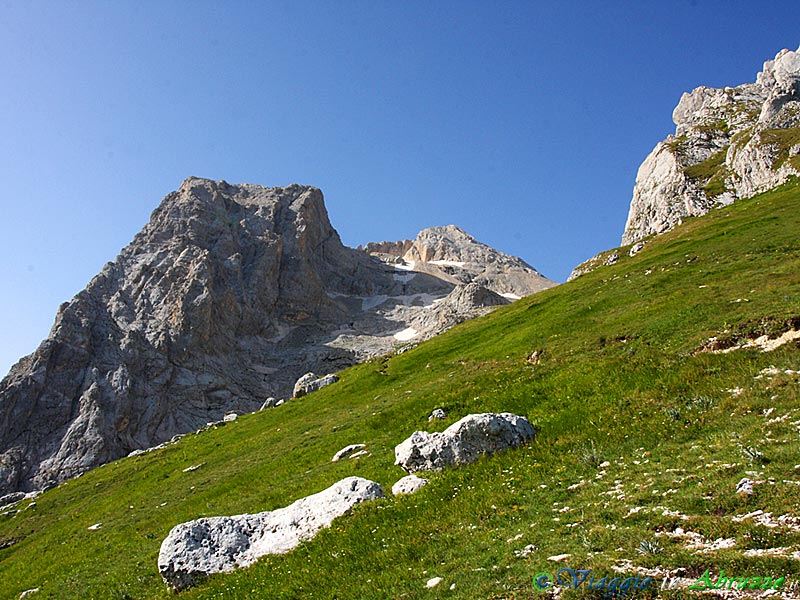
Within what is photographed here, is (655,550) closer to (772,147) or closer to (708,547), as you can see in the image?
(708,547)

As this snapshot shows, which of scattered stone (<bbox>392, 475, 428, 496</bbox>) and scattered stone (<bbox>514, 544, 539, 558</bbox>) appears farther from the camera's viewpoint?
scattered stone (<bbox>392, 475, 428, 496</bbox>)

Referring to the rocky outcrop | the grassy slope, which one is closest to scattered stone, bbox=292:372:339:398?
the grassy slope

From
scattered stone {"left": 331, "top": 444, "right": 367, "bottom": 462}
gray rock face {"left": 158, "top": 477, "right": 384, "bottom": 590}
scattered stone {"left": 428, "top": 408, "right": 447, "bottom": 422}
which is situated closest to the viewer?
gray rock face {"left": 158, "top": 477, "right": 384, "bottom": 590}

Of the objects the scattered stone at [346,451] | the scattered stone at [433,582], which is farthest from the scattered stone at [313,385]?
the scattered stone at [433,582]

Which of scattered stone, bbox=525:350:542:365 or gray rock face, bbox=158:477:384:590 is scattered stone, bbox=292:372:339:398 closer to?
scattered stone, bbox=525:350:542:365

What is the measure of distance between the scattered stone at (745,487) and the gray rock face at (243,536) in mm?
10623

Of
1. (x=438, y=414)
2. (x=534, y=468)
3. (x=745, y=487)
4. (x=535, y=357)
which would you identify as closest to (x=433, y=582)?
(x=534, y=468)

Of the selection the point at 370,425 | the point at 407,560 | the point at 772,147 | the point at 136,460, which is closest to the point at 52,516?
the point at 136,460

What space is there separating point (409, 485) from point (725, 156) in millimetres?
126490

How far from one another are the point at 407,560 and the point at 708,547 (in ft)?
22.2

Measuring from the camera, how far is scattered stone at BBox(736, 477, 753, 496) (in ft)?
33.3

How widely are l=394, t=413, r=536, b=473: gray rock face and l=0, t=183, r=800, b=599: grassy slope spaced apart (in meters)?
0.69

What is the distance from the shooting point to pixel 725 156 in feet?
366

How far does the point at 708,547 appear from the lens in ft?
28.5
